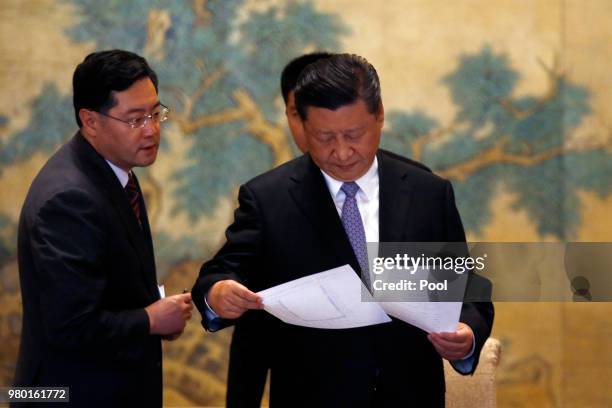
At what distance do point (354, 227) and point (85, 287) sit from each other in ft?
2.43

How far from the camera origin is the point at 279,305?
2.24 meters

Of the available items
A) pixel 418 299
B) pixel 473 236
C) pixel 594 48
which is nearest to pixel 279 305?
pixel 418 299

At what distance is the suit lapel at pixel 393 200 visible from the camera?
2385 millimetres

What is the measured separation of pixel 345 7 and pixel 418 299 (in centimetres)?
315

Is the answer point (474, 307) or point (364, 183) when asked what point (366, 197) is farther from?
point (474, 307)

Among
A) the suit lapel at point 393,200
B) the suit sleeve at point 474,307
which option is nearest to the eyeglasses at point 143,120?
the suit lapel at point 393,200

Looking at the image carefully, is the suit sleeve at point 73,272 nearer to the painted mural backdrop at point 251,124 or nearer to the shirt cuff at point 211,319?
the shirt cuff at point 211,319

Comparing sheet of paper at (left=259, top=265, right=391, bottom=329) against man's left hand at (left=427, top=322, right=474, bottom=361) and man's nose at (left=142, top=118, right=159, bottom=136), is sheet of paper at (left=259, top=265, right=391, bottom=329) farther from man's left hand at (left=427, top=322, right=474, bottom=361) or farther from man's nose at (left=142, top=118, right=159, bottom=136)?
man's nose at (left=142, top=118, right=159, bottom=136)

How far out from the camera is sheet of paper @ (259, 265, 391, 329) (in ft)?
7.19

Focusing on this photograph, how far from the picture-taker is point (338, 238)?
7.77 ft

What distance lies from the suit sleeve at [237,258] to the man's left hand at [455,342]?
0.51 m

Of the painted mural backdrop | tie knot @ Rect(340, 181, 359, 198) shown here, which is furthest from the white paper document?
the painted mural backdrop

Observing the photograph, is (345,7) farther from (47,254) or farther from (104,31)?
(47,254)

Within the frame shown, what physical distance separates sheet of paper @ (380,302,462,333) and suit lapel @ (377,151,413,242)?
0.83 ft
